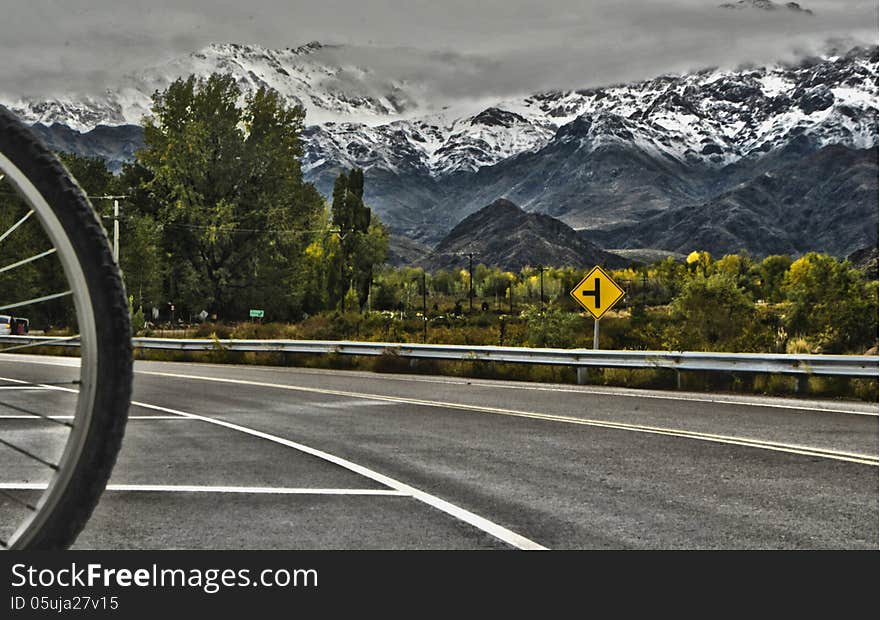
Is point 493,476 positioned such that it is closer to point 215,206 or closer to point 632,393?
point 632,393

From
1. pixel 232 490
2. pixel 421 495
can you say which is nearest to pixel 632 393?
pixel 421 495

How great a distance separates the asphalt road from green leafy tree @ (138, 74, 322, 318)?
153ft

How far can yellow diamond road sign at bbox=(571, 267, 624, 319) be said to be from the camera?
21531 millimetres

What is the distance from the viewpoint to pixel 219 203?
196 ft

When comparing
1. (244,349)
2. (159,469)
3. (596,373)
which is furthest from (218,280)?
(159,469)

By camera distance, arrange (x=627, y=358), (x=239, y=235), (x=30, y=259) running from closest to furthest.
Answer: (x=30, y=259), (x=627, y=358), (x=239, y=235)

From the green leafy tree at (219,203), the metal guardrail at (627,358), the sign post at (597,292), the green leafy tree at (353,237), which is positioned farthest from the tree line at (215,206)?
the sign post at (597,292)

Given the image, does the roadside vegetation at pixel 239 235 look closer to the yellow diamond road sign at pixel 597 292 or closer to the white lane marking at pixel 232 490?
the yellow diamond road sign at pixel 597 292

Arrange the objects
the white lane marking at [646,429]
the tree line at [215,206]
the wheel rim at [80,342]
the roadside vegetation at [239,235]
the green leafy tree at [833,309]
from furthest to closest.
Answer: the tree line at [215,206] < the roadside vegetation at [239,235] < the green leafy tree at [833,309] < the white lane marking at [646,429] < the wheel rim at [80,342]

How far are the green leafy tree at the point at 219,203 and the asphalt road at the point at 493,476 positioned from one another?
153ft

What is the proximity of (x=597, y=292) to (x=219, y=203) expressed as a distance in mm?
41667

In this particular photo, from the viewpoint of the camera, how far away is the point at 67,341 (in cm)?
266

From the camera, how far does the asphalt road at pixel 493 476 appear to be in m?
5.79
